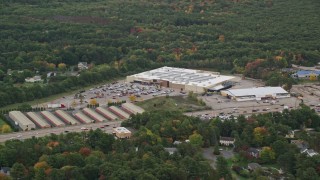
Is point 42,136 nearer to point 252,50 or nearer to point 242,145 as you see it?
point 242,145

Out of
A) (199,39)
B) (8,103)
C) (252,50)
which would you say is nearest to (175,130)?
(8,103)

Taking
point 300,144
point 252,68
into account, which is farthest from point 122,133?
point 252,68

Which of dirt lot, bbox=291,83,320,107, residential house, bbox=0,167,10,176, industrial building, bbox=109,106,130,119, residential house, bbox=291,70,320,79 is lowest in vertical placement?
residential house, bbox=291,70,320,79

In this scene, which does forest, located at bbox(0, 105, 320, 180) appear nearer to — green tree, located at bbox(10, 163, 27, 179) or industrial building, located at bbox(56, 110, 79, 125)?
green tree, located at bbox(10, 163, 27, 179)

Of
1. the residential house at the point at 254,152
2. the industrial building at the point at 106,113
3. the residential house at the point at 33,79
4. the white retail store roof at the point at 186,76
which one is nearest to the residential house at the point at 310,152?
the residential house at the point at 254,152

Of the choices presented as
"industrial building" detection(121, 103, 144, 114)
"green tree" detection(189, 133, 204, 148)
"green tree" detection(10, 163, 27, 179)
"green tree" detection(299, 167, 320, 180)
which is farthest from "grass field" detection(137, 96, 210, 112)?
"green tree" detection(10, 163, 27, 179)

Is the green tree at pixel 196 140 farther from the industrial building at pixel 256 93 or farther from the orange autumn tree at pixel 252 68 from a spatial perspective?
the orange autumn tree at pixel 252 68
